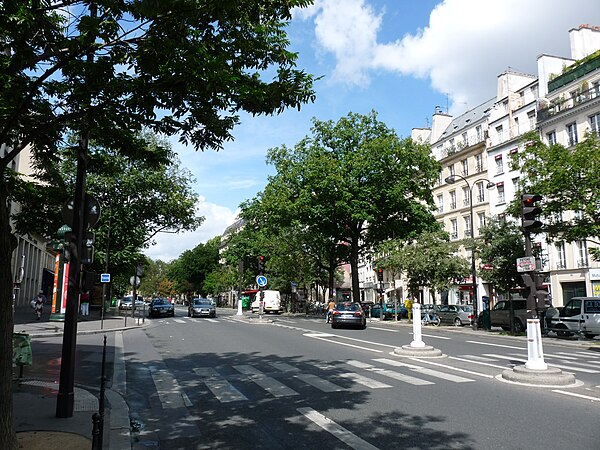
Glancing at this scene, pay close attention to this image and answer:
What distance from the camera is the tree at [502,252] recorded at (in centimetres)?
2494

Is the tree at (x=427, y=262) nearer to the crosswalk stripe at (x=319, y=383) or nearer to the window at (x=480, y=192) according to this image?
the window at (x=480, y=192)

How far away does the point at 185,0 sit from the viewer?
16.6ft

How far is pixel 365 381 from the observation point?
31.9 ft

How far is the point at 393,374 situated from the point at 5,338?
7.91m

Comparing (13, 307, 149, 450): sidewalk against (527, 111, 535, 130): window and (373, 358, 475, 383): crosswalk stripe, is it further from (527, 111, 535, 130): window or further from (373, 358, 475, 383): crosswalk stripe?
(527, 111, 535, 130): window

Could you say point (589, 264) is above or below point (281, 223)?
below

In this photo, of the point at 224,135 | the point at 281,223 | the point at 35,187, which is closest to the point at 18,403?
the point at 35,187

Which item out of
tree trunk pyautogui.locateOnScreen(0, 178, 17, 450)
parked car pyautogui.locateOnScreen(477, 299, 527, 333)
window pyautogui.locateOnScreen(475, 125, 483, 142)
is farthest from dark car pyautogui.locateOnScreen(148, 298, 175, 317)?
tree trunk pyautogui.locateOnScreen(0, 178, 17, 450)

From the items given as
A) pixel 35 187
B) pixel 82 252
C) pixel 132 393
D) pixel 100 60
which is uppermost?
pixel 100 60

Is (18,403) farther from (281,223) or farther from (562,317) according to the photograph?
(281,223)

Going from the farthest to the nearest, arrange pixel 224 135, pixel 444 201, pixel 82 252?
pixel 444 201
pixel 82 252
pixel 224 135

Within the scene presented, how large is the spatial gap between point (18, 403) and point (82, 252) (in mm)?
2565

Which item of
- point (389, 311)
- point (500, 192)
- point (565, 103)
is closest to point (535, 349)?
point (389, 311)

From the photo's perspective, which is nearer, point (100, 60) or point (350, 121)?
point (100, 60)
